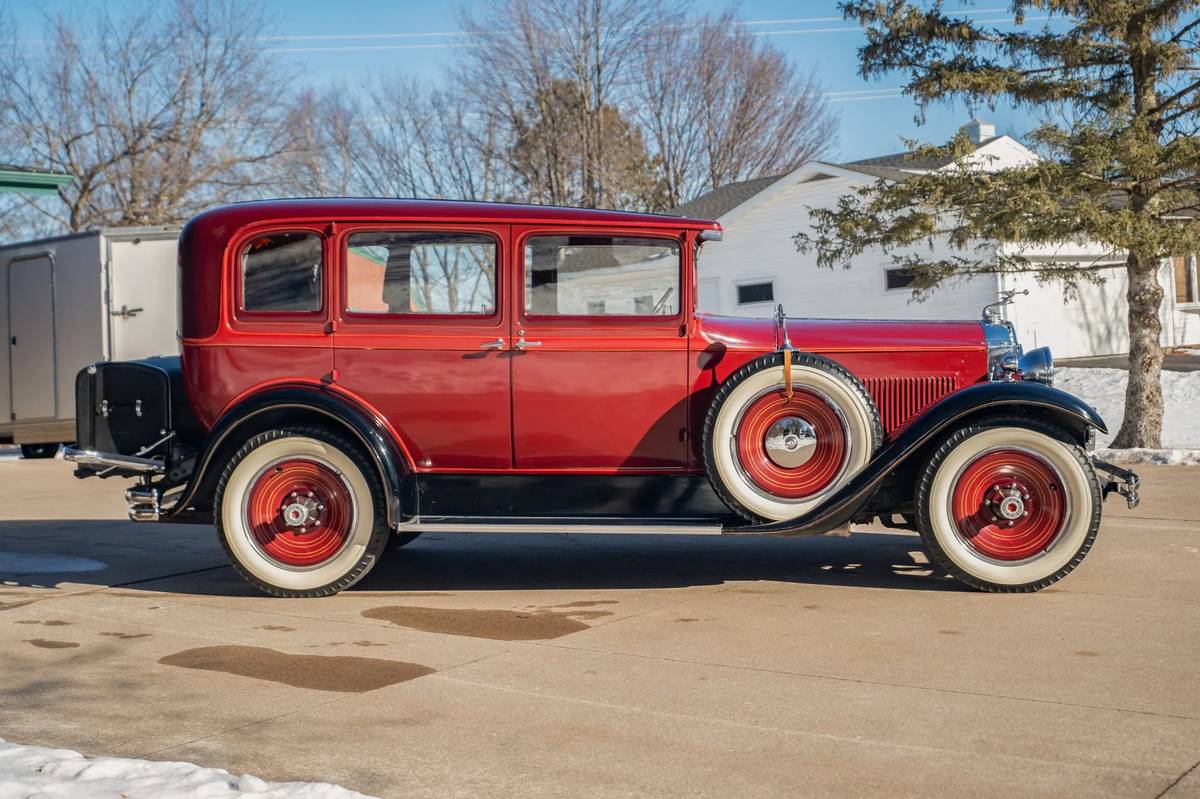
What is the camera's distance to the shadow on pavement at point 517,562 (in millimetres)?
6750

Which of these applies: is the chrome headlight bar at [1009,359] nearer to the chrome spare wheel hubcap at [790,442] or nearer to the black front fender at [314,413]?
the chrome spare wheel hubcap at [790,442]

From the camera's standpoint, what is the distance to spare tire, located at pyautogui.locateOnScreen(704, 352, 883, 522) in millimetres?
6055

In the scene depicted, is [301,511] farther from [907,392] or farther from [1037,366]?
[1037,366]

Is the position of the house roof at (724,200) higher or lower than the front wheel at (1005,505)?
higher

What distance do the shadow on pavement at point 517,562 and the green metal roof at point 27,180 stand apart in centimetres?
798

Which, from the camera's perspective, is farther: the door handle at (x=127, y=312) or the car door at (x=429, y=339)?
the door handle at (x=127, y=312)

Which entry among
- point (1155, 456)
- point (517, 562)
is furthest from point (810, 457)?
point (1155, 456)

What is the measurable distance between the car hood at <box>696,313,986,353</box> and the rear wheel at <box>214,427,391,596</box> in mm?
1975

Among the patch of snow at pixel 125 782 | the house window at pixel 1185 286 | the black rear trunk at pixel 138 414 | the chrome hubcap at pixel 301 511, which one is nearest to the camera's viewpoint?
the patch of snow at pixel 125 782

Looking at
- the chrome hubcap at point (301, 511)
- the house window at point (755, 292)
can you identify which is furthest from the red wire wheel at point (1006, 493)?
the house window at point (755, 292)

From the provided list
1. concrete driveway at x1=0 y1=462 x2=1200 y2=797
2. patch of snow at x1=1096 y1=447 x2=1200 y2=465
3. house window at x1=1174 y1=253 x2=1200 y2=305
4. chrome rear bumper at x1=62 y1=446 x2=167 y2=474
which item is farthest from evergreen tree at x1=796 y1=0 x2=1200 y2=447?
house window at x1=1174 y1=253 x2=1200 y2=305

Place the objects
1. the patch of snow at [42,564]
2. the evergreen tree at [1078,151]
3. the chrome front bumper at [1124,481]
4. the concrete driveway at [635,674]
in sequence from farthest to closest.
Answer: the evergreen tree at [1078,151], the patch of snow at [42,564], the chrome front bumper at [1124,481], the concrete driveway at [635,674]

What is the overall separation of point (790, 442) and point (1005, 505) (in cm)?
108

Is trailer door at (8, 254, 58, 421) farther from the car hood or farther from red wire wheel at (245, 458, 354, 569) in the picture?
the car hood
